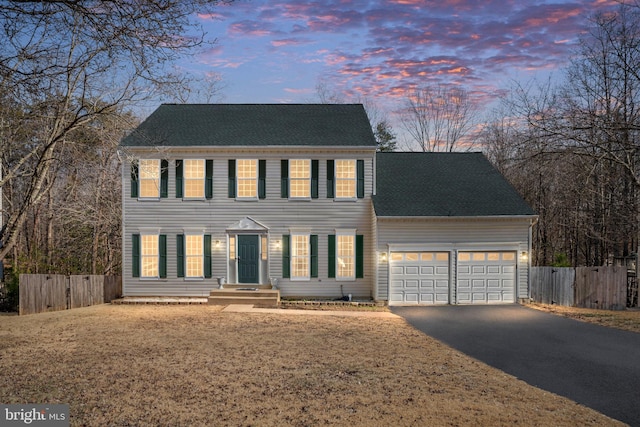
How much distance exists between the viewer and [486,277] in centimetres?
1897

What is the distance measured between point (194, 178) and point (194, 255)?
3.02 meters

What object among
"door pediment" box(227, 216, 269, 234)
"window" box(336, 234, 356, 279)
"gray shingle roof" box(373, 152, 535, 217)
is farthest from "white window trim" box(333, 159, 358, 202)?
"door pediment" box(227, 216, 269, 234)

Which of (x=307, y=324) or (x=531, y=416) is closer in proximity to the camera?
(x=531, y=416)

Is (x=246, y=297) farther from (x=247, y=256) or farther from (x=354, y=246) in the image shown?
(x=354, y=246)

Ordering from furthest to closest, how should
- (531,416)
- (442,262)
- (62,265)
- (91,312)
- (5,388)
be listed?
(62,265) < (442,262) < (91,312) < (5,388) < (531,416)

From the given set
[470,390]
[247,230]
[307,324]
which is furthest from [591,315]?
[247,230]

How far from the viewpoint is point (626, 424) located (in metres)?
6.69

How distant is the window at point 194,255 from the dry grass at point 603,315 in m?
12.7

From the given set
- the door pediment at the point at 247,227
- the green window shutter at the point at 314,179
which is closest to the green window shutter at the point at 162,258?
the door pediment at the point at 247,227

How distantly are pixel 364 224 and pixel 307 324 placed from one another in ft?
21.4

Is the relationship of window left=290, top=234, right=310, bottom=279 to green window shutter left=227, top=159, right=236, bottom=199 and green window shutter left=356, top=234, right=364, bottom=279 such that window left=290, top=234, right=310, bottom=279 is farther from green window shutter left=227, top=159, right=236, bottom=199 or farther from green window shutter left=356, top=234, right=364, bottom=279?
green window shutter left=227, top=159, right=236, bottom=199

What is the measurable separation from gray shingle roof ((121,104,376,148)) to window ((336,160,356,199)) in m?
0.82

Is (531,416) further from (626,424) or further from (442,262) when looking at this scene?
(442,262)

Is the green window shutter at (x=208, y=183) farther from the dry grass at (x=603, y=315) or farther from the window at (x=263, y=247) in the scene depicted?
the dry grass at (x=603, y=315)
